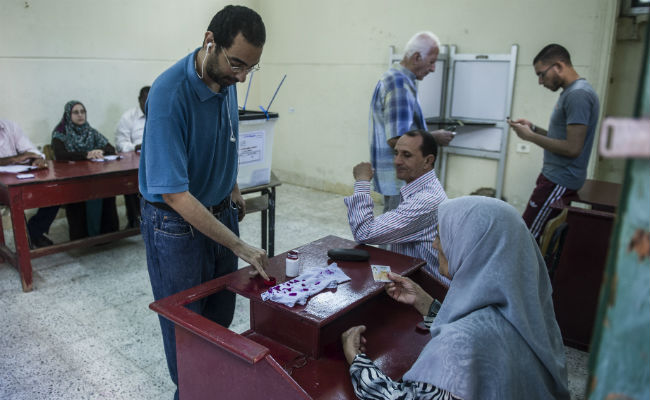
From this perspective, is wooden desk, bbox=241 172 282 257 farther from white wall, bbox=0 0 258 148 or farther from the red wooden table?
white wall, bbox=0 0 258 148

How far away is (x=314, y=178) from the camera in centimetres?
665

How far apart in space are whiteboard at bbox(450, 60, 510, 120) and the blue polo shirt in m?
3.50

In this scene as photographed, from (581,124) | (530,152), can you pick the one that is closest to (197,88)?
(581,124)

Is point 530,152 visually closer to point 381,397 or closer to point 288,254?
point 288,254

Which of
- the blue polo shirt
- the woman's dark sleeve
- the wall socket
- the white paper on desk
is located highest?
the blue polo shirt

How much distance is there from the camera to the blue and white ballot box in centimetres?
311

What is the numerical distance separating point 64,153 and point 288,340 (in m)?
3.52

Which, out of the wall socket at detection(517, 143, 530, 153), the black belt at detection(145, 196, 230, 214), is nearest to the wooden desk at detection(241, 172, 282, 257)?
the black belt at detection(145, 196, 230, 214)

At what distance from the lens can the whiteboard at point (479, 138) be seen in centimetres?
473

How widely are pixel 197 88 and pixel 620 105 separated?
4.18m

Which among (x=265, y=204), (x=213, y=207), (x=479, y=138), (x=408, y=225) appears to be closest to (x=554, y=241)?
(x=408, y=225)

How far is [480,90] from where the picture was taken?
4.71 meters

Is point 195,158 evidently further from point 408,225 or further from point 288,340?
point 408,225

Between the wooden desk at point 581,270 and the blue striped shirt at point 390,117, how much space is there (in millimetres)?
981
